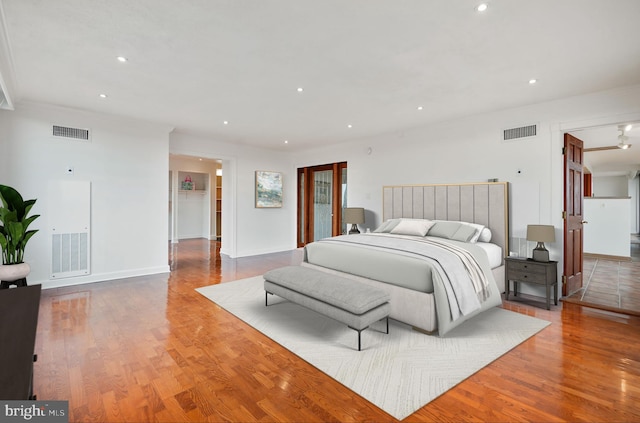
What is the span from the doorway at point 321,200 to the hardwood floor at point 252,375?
4257 mm

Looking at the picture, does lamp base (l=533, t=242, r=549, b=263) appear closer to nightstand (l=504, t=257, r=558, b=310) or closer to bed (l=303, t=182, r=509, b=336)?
nightstand (l=504, t=257, r=558, b=310)

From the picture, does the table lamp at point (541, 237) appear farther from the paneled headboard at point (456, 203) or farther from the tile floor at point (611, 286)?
the tile floor at point (611, 286)

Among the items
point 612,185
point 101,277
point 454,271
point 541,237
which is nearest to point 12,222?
point 101,277

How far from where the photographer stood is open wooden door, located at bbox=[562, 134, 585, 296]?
4051 millimetres

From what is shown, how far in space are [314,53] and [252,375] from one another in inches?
107

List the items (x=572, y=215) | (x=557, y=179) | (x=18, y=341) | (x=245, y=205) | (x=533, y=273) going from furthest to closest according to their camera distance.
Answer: (x=245, y=205), (x=572, y=215), (x=557, y=179), (x=533, y=273), (x=18, y=341)

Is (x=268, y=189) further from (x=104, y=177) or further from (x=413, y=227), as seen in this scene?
(x=413, y=227)

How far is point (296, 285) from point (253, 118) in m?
2.95

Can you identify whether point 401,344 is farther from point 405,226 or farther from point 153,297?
point 153,297

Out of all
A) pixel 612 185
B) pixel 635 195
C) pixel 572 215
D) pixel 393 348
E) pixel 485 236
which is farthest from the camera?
pixel 612 185

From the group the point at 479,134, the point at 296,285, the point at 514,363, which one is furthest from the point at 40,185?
the point at 479,134

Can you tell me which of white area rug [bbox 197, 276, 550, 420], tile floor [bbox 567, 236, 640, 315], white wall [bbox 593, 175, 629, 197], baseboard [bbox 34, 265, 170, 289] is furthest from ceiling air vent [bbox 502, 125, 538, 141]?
white wall [bbox 593, 175, 629, 197]

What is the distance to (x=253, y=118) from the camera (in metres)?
4.92

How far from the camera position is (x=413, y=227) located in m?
4.66
